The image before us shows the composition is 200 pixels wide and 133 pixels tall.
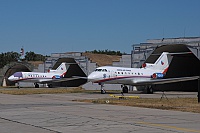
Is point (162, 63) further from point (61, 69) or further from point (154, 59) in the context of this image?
point (61, 69)

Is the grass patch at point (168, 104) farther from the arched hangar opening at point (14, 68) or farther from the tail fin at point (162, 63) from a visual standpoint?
the arched hangar opening at point (14, 68)

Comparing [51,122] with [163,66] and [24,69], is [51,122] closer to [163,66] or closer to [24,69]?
[163,66]

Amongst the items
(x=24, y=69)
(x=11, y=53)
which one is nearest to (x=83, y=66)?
(x=24, y=69)

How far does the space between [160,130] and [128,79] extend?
104 ft

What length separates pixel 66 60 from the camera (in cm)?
7306

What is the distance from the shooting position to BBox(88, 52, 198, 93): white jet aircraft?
41.9m

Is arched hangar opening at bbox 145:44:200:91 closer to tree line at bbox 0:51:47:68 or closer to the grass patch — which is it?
the grass patch

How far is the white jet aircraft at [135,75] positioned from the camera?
137 ft

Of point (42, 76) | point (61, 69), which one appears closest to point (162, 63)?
point (61, 69)

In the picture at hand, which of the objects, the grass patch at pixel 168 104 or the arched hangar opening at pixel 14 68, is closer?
the grass patch at pixel 168 104

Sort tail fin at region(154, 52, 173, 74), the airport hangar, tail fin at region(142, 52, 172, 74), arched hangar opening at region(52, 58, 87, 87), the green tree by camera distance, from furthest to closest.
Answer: the green tree, arched hangar opening at region(52, 58, 87, 87), the airport hangar, tail fin at region(154, 52, 173, 74), tail fin at region(142, 52, 172, 74)

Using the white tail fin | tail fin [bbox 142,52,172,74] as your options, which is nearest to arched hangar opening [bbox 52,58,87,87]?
the white tail fin

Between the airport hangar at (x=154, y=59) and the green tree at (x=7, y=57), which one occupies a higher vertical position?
the green tree at (x=7, y=57)

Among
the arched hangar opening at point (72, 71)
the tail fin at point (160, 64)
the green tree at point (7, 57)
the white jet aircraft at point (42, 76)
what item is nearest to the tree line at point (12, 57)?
the green tree at point (7, 57)
